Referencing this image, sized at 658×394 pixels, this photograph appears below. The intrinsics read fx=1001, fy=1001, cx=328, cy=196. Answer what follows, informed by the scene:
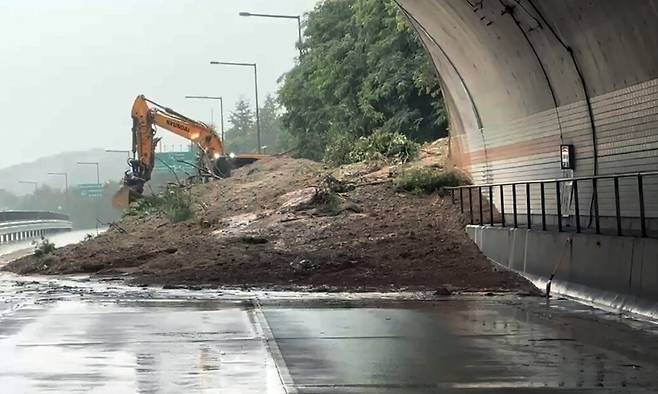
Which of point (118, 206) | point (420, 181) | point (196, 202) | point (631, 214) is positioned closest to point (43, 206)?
point (118, 206)

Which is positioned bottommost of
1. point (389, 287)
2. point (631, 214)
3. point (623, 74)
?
point (389, 287)

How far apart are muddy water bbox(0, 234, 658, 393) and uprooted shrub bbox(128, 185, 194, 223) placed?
17.6 metres

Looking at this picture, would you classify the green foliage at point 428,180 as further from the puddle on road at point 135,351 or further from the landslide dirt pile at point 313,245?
the puddle on road at point 135,351

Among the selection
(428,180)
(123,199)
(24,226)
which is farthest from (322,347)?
(24,226)

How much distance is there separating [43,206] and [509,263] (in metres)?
148

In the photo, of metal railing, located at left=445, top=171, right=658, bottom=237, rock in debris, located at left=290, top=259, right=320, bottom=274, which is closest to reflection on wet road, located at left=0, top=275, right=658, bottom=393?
metal railing, located at left=445, top=171, right=658, bottom=237

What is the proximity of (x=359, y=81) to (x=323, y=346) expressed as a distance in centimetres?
3719

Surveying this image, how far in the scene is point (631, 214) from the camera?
1716cm

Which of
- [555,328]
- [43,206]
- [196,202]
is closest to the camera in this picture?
[555,328]

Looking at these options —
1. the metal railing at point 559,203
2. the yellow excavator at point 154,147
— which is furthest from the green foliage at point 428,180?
the yellow excavator at point 154,147

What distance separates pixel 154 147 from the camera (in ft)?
157

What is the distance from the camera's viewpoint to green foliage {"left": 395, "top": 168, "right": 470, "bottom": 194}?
27.6 metres

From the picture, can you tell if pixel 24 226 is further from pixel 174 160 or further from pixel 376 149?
pixel 376 149

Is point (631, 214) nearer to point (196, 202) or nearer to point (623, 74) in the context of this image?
point (623, 74)
